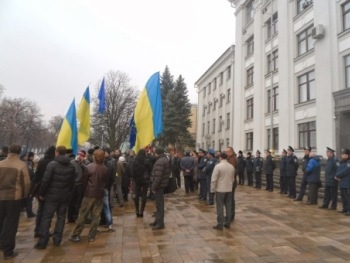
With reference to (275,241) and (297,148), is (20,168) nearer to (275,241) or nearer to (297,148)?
(275,241)

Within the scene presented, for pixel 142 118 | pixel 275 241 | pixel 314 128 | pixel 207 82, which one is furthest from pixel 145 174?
pixel 207 82

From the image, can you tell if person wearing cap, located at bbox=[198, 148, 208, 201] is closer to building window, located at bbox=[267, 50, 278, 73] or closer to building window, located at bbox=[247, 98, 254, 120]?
building window, located at bbox=[267, 50, 278, 73]

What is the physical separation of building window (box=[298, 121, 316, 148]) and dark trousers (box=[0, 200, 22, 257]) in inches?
727

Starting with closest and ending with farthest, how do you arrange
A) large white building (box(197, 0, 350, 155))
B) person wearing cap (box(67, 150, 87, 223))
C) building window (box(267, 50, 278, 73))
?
person wearing cap (box(67, 150, 87, 223)) < large white building (box(197, 0, 350, 155)) < building window (box(267, 50, 278, 73))

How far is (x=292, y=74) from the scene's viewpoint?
2303 centimetres

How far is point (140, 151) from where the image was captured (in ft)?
28.9

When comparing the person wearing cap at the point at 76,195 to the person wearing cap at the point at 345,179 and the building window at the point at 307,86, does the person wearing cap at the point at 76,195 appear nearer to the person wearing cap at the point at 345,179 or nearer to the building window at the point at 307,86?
the person wearing cap at the point at 345,179

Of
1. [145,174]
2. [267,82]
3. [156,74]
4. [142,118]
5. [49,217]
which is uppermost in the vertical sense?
[267,82]

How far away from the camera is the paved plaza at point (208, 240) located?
5656 millimetres

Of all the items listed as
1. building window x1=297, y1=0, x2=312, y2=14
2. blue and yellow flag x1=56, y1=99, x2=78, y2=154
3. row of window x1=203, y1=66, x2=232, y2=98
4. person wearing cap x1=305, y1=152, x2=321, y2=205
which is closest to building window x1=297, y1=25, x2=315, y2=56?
building window x1=297, y1=0, x2=312, y2=14

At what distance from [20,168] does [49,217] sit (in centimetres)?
110

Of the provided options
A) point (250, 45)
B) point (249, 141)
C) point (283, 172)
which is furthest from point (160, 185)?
point (250, 45)

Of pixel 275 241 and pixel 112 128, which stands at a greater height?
pixel 112 128

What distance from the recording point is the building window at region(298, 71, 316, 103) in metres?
21.0
